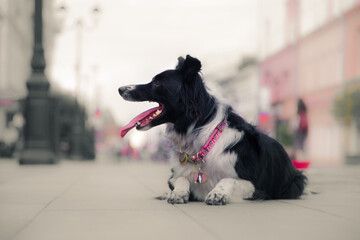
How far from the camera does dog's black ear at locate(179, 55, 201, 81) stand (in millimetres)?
4812

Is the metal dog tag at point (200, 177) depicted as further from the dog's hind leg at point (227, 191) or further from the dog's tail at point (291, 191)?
the dog's tail at point (291, 191)

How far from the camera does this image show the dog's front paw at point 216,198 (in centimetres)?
478

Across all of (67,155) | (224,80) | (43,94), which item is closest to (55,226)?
(43,94)

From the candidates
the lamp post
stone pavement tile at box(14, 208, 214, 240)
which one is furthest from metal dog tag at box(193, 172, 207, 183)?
the lamp post

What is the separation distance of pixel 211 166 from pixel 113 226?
61.6 inches

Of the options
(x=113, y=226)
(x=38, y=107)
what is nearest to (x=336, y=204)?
(x=113, y=226)

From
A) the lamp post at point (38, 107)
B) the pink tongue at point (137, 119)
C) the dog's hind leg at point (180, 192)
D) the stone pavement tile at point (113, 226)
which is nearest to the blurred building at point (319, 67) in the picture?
the lamp post at point (38, 107)

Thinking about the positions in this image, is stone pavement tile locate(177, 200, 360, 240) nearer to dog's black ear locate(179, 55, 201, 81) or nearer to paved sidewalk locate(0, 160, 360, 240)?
paved sidewalk locate(0, 160, 360, 240)

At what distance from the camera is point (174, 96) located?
16.3 feet

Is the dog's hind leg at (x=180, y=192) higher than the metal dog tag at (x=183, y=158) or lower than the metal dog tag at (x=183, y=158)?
lower

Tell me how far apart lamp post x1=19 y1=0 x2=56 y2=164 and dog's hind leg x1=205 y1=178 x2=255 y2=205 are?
32.4 feet

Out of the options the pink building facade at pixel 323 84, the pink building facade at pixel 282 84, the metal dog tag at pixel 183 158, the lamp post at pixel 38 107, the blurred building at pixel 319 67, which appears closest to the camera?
the metal dog tag at pixel 183 158

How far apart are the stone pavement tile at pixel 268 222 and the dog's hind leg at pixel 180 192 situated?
0.13 metres

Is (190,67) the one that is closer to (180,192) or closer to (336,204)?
(180,192)
